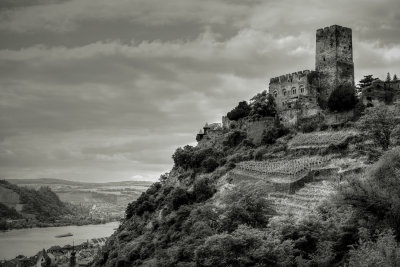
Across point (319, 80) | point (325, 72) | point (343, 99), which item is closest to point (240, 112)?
point (319, 80)

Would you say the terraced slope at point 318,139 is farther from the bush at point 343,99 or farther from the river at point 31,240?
the river at point 31,240

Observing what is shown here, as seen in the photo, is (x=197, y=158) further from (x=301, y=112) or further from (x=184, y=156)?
(x=301, y=112)

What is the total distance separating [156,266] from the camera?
3647 centimetres

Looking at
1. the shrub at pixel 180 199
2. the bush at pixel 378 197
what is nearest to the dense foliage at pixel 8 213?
the shrub at pixel 180 199

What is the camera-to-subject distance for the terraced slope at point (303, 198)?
33.8m

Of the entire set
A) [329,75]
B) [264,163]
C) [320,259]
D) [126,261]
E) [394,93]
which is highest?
[329,75]

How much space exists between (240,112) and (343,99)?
16.2m

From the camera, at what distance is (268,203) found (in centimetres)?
3441

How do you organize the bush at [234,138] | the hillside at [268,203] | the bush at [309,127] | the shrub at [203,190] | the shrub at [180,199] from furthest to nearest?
1. the bush at [234,138]
2. the shrub at [180,199]
3. the shrub at [203,190]
4. the bush at [309,127]
5. the hillside at [268,203]

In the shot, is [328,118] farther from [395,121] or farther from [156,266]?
[156,266]

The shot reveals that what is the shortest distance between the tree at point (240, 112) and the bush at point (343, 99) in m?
14.1

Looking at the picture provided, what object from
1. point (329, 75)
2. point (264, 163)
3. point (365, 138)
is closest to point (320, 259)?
point (365, 138)

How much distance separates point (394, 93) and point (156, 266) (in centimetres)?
2885

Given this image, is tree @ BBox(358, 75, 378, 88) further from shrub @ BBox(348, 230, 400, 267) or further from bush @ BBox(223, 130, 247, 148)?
shrub @ BBox(348, 230, 400, 267)
